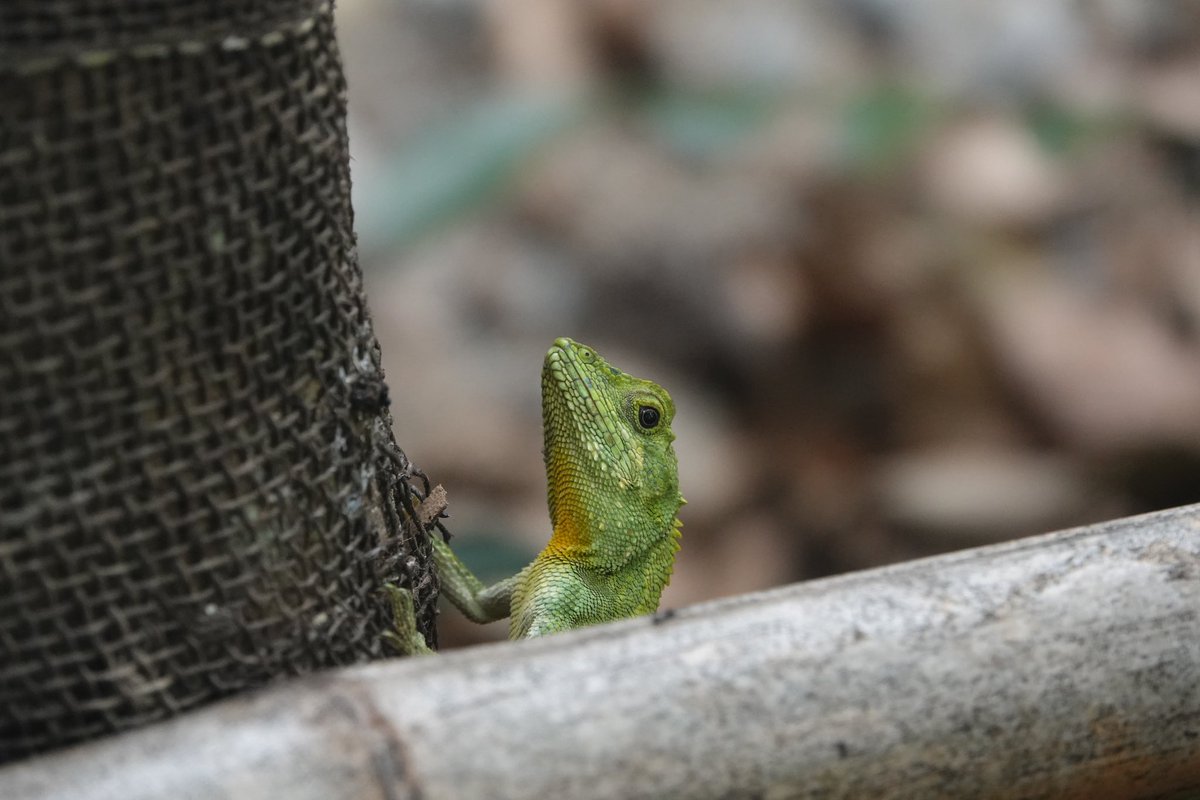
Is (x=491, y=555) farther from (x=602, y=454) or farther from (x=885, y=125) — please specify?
(x=885, y=125)

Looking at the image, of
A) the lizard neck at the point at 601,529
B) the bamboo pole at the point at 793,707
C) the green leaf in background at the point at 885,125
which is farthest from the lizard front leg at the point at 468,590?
the green leaf in background at the point at 885,125

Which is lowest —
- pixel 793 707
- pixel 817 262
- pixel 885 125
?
pixel 817 262

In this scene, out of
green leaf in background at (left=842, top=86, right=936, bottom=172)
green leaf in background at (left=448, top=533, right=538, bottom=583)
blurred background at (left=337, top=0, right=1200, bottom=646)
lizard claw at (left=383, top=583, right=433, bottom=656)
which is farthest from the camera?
blurred background at (left=337, top=0, right=1200, bottom=646)

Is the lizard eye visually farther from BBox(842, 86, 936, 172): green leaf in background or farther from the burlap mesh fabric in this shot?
BBox(842, 86, 936, 172): green leaf in background

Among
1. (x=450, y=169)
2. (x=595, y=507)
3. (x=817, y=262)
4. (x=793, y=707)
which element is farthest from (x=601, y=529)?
(x=817, y=262)

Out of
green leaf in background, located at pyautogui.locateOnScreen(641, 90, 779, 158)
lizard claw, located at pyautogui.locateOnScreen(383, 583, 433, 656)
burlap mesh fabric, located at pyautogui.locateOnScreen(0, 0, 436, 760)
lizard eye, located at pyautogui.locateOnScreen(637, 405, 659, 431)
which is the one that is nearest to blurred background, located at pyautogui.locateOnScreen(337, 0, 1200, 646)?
green leaf in background, located at pyautogui.locateOnScreen(641, 90, 779, 158)

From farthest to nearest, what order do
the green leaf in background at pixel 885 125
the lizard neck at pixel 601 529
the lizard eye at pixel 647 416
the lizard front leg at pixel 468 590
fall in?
the green leaf in background at pixel 885 125 < the lizard eye at pixel 647 416 < the lizard neck at pixel 601 529 < the lizard front leg at pixel 468 590

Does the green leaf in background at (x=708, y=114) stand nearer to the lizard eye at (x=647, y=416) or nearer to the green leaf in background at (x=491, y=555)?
the green leaf in background at (x=491, y=555)
